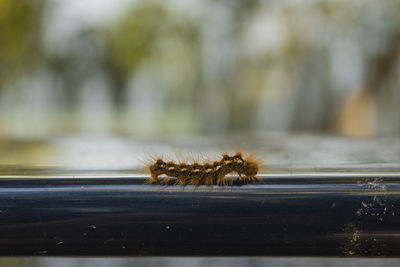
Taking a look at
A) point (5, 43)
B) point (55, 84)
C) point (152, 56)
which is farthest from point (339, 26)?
point (5, 43)

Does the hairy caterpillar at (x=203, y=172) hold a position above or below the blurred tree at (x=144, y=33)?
below

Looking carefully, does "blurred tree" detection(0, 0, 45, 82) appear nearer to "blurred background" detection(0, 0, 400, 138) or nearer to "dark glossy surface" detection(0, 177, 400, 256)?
"blurred background" detection(0, 0, 400, 138)

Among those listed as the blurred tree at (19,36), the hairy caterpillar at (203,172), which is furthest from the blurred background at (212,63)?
the hairy caterpillar at (203,172)

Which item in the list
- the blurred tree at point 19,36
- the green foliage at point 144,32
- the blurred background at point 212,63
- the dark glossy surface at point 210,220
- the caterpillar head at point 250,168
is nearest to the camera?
the dark glossy surface at point 210,220

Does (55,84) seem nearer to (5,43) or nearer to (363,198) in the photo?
(5,43)

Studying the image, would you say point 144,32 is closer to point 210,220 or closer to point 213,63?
point 213,63

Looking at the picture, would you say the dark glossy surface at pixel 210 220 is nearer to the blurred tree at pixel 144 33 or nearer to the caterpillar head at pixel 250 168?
the caterpillar head at pixel 250 168

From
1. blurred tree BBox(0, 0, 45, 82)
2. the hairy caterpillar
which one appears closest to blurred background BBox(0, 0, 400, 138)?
blurred tree BBox(0, 0, 45, 82)
